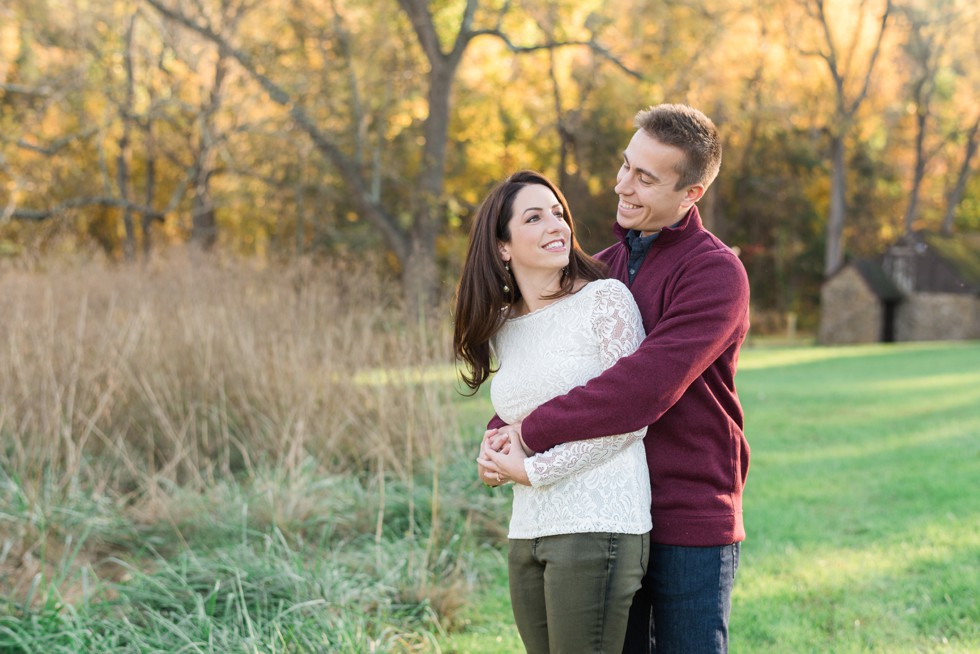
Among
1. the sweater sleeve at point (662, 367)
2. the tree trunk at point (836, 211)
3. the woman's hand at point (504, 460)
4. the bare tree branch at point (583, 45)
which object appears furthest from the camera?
the tree trunk at point (836, 211)

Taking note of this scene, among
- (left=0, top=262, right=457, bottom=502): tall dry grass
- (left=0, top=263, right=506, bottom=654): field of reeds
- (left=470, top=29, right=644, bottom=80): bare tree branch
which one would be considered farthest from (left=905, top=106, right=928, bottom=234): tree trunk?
(left=0, top=262, right=457, bottom=502): tall dry grass

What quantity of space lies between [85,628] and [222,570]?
0.64 metres

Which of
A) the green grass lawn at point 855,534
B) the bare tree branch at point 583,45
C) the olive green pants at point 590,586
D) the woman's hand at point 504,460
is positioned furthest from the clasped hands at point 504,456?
the bare tree branch at point 583,45

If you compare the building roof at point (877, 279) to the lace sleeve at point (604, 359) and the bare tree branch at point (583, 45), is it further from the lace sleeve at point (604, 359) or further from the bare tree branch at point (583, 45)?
the lace sleeve at point (604, 359)

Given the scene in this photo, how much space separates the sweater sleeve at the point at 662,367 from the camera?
6.99 feet

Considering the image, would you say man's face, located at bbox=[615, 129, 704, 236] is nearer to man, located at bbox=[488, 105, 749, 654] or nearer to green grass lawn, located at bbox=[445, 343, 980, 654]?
man, located at bbox=[488, 105, 749, 654]

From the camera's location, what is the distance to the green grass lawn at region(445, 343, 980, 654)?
4121mm

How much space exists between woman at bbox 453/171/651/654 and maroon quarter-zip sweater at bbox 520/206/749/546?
0.05m

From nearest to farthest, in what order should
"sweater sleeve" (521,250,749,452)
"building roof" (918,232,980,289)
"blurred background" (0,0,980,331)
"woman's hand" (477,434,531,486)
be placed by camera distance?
"sweater sleeve" (521,250,749,452) < "woman's hand" (477,434,531,486) < "blurred background" (0,0,980,331) < "building roof" (918,232,980,289)

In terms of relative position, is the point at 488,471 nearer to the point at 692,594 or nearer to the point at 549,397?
the point at 549,397

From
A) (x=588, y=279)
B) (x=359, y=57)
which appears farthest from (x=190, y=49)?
(x=588, y=279)

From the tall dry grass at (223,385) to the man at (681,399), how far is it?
3.34 meters

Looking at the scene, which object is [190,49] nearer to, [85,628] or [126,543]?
[126,543]

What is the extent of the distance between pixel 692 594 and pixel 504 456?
0.52m
